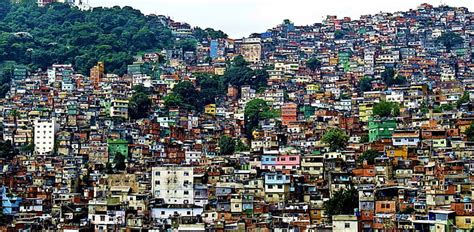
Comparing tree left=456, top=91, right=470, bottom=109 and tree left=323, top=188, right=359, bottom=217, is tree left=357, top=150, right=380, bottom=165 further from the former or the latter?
tree left=456, top=91, right=470, bottom=109

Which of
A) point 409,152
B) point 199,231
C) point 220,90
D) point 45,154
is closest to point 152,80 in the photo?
point 220,90

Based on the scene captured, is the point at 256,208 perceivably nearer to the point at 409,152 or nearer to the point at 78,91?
the point at 409,152

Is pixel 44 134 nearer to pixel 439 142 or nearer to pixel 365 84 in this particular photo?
pixel 439 142

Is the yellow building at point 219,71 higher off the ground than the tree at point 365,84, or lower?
higher

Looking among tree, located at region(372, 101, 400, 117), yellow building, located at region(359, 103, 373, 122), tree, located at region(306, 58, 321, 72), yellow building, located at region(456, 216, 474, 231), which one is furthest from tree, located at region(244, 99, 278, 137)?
yellow building, located at region(456, 216, 474, 231)

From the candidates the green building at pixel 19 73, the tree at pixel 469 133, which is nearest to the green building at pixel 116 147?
the tree at pixel 469 133

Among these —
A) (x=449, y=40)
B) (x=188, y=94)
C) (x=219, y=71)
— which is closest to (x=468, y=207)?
(x=188, y=94)

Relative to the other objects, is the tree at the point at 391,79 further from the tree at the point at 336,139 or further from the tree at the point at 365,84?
the tree at the point at 336,139
